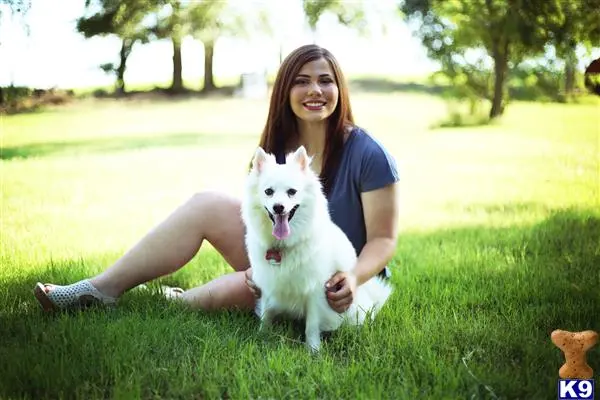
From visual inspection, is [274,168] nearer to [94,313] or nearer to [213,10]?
[94,313]

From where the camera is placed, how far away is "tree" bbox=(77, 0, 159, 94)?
5.60 m

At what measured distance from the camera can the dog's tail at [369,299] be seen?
2371 mm

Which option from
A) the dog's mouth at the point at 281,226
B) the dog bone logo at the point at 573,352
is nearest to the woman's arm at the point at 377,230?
the dog's mouth at the point at 281,226

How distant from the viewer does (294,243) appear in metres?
2.21

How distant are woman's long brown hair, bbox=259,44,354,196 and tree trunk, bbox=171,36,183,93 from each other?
4203 mm

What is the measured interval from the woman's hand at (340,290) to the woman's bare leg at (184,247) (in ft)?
1.43

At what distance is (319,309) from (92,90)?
4.85 meters

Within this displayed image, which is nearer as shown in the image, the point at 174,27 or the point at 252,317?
the point at 252,317

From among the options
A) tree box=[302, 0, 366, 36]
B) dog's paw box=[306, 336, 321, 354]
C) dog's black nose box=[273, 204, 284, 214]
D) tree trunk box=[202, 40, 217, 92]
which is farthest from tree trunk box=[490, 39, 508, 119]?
dog's black nose box=[273, 204, 284, 214]

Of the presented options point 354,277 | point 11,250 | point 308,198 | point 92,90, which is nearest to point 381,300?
point 354,277

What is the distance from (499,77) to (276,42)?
6266mm

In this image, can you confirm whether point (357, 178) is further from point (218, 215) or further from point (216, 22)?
point (216, 22)

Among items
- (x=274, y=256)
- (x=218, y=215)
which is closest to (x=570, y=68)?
(x=218, y=215)

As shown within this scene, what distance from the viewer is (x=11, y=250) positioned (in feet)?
11.4
